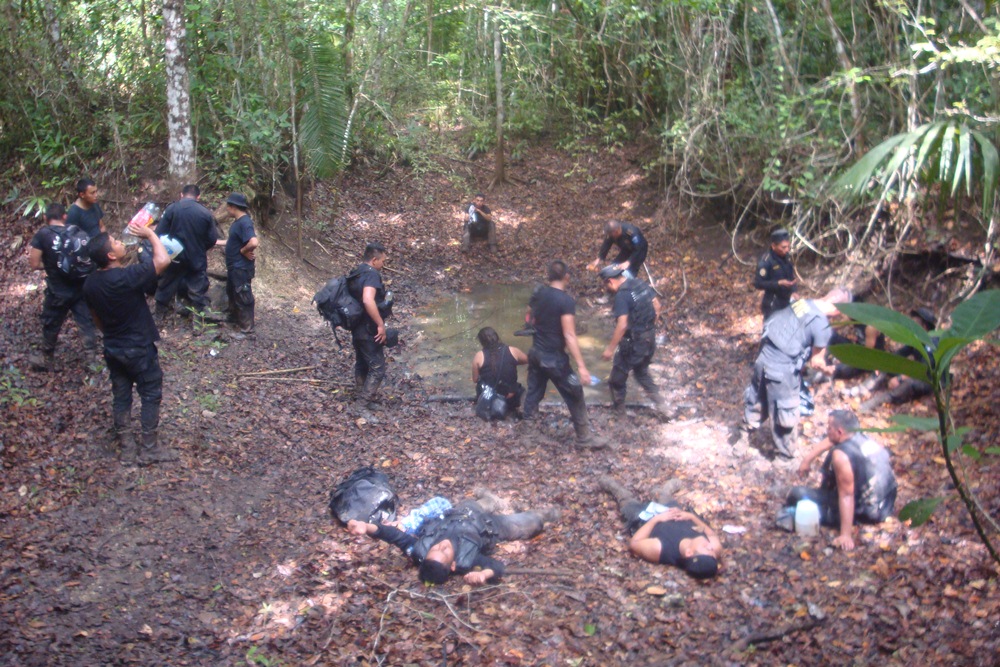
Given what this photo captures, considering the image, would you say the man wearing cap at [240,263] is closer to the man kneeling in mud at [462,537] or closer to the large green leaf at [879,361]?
the man kneeling in mud at [462,537]

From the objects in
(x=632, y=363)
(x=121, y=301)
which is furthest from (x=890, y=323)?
(x=632, y=363)

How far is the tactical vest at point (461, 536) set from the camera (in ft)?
19.3

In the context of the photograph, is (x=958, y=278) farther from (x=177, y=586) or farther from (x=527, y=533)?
(x=177, y=586)

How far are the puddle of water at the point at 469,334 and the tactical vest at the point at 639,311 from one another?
1.11 m

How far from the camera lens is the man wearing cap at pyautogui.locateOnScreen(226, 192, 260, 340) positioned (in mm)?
9258

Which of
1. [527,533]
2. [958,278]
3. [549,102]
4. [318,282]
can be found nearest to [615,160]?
[549,102]

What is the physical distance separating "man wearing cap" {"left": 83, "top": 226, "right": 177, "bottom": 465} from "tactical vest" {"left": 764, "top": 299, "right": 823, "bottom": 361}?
5.59 m

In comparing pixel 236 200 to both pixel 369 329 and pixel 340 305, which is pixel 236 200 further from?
pixel 369 329

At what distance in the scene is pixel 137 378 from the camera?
6445mm

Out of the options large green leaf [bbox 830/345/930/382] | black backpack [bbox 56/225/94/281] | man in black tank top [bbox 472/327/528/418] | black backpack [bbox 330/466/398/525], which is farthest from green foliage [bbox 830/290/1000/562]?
black backpack [bbox 56/225/94/281]

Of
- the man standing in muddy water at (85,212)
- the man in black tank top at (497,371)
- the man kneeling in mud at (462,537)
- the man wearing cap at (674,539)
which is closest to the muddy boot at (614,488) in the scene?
the man wearing cap at (674,539)

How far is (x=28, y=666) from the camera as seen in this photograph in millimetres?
4309

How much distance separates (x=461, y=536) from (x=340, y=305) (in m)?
3.16

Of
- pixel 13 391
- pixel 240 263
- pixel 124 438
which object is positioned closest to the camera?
pixel 124 438
